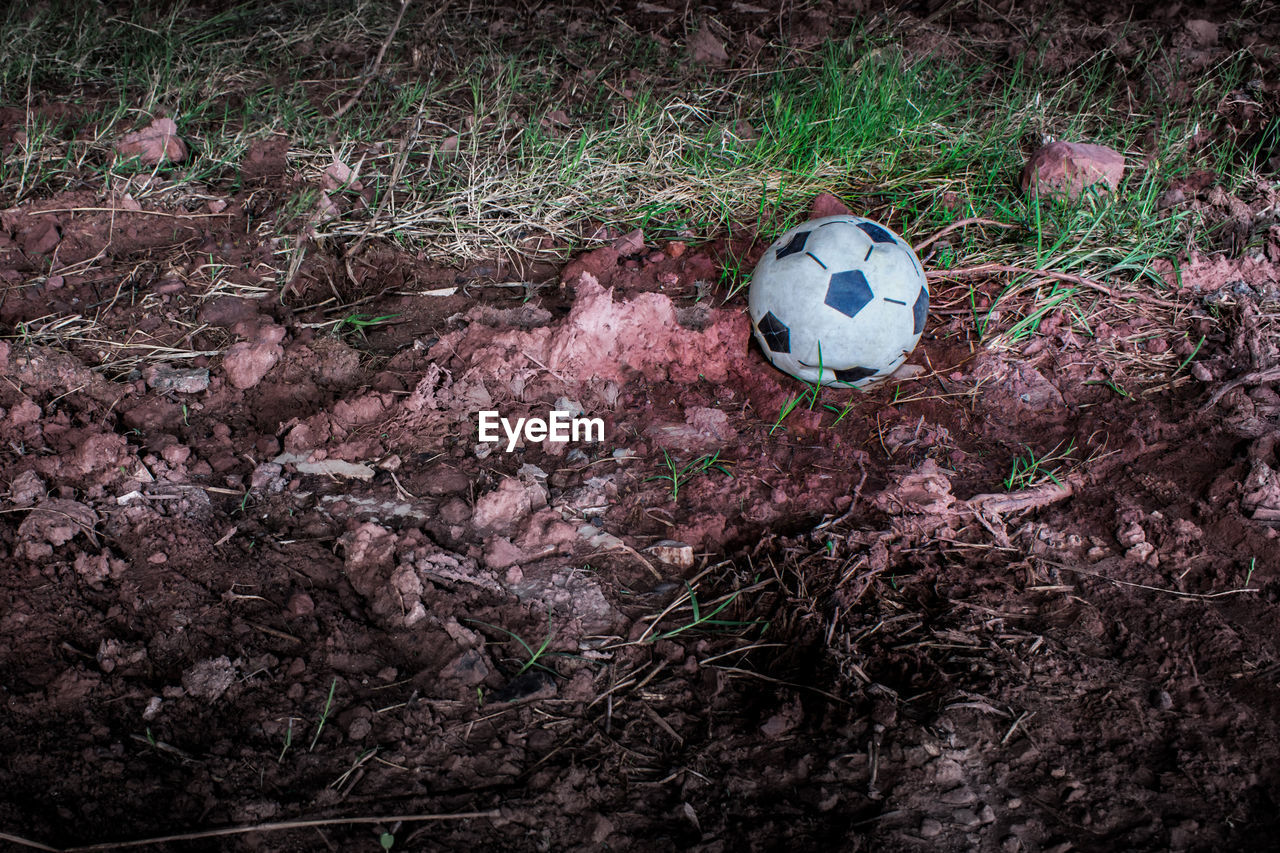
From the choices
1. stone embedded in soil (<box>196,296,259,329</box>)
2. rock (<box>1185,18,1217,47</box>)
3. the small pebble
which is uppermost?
rock (<box>1185,18,1217,47</box>)

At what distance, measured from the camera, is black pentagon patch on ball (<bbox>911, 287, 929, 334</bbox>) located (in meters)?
2.71

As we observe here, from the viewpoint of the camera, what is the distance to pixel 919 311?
274 centimetres

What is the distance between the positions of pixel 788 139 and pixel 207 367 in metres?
2.30

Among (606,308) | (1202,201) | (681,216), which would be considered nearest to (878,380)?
(606,308)

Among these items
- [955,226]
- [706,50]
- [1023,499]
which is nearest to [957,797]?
[1023,499]

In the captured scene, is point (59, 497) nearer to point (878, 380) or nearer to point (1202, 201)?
point (878, 380)

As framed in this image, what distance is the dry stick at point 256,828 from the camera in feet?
5.34

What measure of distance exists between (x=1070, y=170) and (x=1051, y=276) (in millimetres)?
561

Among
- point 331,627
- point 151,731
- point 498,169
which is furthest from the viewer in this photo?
point 498,169

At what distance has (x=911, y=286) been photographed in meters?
2.69

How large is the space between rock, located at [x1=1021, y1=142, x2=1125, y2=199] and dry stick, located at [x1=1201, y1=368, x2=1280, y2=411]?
36.7 inches

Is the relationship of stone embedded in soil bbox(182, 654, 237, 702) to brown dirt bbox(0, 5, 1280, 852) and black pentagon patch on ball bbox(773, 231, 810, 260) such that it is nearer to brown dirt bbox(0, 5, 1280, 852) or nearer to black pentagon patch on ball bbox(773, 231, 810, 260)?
brown dirt bbox(0, 5, 1280, 852)

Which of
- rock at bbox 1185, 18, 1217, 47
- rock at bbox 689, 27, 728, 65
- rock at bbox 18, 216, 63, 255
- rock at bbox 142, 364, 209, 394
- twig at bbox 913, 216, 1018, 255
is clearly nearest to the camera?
rock at bbox 142, 364, 209, 394

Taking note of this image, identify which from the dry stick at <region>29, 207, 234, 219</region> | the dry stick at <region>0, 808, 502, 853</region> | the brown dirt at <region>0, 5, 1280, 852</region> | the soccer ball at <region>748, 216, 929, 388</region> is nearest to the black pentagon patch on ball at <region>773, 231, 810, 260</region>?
the soccer ball at <region>748, 216, 929, 388</region>
